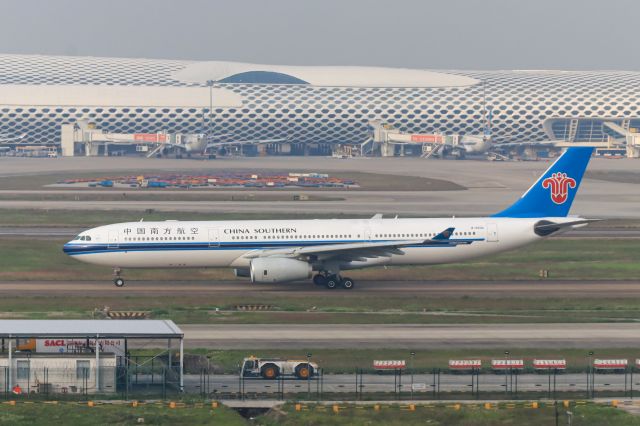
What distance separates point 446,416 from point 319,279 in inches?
1394

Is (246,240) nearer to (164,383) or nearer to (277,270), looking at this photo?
(277,270)

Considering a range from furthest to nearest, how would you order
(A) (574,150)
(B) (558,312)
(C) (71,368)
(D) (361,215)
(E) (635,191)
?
(E) (635,191) → (D) (361,215) → (A) (574,150) → (B) (558,312) → (C) (71,368)

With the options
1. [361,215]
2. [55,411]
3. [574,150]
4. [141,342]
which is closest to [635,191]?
[361,215]

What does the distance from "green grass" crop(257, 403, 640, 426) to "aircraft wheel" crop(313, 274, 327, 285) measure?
109 feet

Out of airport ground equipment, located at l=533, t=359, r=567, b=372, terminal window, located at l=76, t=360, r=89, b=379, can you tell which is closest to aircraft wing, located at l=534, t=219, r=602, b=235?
airport ground equipment, located at l=533, t=359, r=567, b=372

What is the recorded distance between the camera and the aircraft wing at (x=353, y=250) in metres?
74.1

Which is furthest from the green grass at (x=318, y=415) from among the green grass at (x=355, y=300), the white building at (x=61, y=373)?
the green grass at (x=355, y=300)

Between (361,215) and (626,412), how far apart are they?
79441 millimetres

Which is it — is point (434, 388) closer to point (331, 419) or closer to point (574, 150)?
point (331, 419)

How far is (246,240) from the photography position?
7619cm

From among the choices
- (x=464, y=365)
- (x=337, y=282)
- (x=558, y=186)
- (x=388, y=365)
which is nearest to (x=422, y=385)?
(x=388, y=365)

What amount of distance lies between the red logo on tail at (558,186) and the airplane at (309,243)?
193 centimetres

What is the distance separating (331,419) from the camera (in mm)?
41344

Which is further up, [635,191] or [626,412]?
[635,191]
